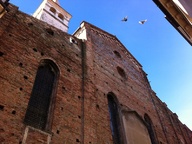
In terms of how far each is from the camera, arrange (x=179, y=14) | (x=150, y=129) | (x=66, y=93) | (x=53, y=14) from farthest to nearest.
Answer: (x=53, y=14) < (x=150, y=129) < (x=66, y=93) < (x=179, y=14)

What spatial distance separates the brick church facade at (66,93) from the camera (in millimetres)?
6707

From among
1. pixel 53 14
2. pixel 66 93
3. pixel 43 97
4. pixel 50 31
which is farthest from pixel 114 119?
pixel 53 14

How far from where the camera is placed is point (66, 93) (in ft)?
27.6

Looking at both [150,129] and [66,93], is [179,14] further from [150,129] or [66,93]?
[150,129]

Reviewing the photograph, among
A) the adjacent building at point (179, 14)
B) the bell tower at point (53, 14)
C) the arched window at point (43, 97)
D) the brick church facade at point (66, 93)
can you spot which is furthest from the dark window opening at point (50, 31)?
the bell tower at point (53, 14)

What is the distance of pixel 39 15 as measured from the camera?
69.8ft

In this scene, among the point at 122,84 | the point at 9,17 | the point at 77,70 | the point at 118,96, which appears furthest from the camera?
the point at 122,84

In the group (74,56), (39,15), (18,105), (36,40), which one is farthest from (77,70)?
(39,15)

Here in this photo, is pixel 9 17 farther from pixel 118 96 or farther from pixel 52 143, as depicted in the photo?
pixel 118 96

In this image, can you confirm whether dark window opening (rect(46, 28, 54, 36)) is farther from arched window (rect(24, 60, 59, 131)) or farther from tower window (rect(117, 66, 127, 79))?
tower window (rect(117, 66, 127, 79))

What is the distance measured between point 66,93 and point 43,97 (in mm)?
865

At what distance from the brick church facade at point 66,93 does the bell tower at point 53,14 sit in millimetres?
8265

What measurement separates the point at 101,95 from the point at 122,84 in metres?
2.54

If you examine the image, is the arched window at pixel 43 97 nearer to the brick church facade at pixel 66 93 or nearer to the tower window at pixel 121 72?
the brick church facade at pixel 66 93
